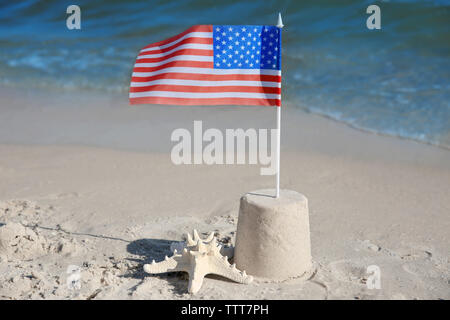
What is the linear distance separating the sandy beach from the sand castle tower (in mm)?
138

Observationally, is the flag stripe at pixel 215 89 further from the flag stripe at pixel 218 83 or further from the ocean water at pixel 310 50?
the ocean water at pixel 310 50

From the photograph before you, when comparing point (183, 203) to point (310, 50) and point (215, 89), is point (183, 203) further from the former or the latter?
point (310, 50)

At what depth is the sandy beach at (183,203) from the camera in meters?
4.77

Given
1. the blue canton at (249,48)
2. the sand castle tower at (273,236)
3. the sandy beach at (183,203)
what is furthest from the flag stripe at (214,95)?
the sandy beach at (183,203)

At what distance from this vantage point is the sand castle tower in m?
4.68

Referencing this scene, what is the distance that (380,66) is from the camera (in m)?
13.2

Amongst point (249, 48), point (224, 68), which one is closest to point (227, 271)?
point (224, 68)

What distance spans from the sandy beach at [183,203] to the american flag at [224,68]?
5.14 feet

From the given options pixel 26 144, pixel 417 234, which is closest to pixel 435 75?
pixel 417 234

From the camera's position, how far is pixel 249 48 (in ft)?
15.5

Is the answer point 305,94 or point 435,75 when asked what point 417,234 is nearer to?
point 305,94

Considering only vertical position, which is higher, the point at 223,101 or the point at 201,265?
the point at 223,101

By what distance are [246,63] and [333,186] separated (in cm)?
304

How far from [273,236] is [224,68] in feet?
4.88
